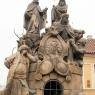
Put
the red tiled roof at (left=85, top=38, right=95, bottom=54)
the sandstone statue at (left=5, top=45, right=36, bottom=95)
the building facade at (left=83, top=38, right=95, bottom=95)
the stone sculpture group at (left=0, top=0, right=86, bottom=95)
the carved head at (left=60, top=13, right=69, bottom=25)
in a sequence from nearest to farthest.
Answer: the sandstone statue at (left=5, top=45, right=36, bottom=95), the stone sculpture group at (left=0, top=0, right=86, bottom=95), the carved head at (left=60, top=13, right=69, bottom=25), the red tiled roof at (left=85, top=38, right=95, bottom=54), the building facade at (left=83, top=38, right=95, bottom=95)

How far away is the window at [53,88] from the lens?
1784cm

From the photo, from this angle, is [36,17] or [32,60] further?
[36,17]

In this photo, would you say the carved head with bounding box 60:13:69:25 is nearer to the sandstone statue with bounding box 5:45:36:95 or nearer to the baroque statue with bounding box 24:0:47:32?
the baroque statue with bounding box 24:0:47:32

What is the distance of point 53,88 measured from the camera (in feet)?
58.9

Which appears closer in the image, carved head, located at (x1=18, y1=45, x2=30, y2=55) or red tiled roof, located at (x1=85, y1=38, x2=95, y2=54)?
carved head, located at (x1=18, y1=45, x2=30, y2=55)

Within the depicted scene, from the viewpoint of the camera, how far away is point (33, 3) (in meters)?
18.9

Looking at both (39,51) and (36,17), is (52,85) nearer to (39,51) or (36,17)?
(39,51)

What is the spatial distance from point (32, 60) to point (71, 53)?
155 cm

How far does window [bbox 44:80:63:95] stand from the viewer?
17.8 m

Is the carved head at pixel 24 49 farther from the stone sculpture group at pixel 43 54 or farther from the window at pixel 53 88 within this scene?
the window at pixel 53 88

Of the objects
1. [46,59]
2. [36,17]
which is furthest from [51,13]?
[46,59]

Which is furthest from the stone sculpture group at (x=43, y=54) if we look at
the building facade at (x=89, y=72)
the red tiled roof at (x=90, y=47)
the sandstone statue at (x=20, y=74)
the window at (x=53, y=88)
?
the building facade at (x=89, y=72)

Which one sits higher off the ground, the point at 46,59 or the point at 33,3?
the point at 33,3

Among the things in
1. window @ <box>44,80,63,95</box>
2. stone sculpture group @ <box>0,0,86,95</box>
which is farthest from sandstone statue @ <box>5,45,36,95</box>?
window @ <box>44,80,63,95</box>
